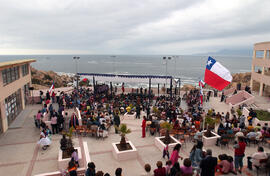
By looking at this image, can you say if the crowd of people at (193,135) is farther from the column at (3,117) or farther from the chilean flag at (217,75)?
the chilean flag at (217,75)

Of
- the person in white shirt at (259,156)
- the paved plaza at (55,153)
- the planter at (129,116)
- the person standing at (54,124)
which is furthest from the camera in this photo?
the planter at (129,116)

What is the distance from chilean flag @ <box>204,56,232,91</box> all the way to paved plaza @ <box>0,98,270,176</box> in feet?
11.5

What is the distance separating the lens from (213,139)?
1102cm

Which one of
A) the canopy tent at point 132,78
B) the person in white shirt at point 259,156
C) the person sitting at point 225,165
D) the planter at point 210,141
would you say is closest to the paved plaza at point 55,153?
the planter at point 210,141

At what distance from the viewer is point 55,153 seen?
10320 mm

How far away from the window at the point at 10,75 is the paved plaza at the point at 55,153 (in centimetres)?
380

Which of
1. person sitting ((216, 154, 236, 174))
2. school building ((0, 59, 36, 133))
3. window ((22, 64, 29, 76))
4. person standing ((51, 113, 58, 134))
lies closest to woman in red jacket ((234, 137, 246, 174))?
person sitting ((216, 154, 236, 174))

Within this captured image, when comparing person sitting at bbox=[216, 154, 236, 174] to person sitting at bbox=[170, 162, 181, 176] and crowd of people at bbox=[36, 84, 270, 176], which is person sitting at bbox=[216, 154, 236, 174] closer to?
crowd of people at bbox=[36, 84, 270, 176]

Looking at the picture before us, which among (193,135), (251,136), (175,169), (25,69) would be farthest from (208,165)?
(25,69)

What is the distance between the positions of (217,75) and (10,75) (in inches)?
604

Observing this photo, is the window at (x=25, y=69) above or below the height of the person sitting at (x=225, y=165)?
above

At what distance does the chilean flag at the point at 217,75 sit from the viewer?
9.99 metres

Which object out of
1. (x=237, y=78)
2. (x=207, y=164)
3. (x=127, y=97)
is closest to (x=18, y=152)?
(x=207, y=164)

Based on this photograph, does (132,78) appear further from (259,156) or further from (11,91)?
(259,156)
